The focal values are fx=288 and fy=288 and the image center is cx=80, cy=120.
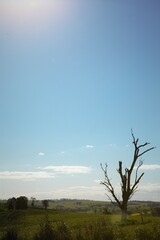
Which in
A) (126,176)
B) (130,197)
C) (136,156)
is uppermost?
(136,156)

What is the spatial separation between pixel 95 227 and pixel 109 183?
18.2 m

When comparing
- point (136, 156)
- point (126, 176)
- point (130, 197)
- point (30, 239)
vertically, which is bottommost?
point (30, 239)

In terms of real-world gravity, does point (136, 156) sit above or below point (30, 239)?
above

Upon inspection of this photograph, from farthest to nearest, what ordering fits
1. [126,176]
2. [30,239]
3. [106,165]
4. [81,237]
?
[106,165]
[126,176]
[30,239]
[81,237]

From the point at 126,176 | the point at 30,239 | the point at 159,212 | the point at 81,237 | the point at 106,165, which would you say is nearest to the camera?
the point at 81,237

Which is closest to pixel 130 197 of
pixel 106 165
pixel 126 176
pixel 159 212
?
pixel 126 176

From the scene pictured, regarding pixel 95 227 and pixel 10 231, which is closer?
pixel 95 227

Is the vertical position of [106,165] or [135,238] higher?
[106,165]

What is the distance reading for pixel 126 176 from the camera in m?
30.0

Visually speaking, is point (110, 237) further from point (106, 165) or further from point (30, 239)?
point (106, 165)

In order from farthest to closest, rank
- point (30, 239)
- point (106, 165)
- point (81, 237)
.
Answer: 1. point (106, 165)
2. point (30, 239)
3. point (81, 237)

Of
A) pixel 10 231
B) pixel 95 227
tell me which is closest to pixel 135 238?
pixel 95 227

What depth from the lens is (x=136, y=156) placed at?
98.8 ft

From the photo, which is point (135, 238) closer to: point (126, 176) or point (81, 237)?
point (81, 237)
